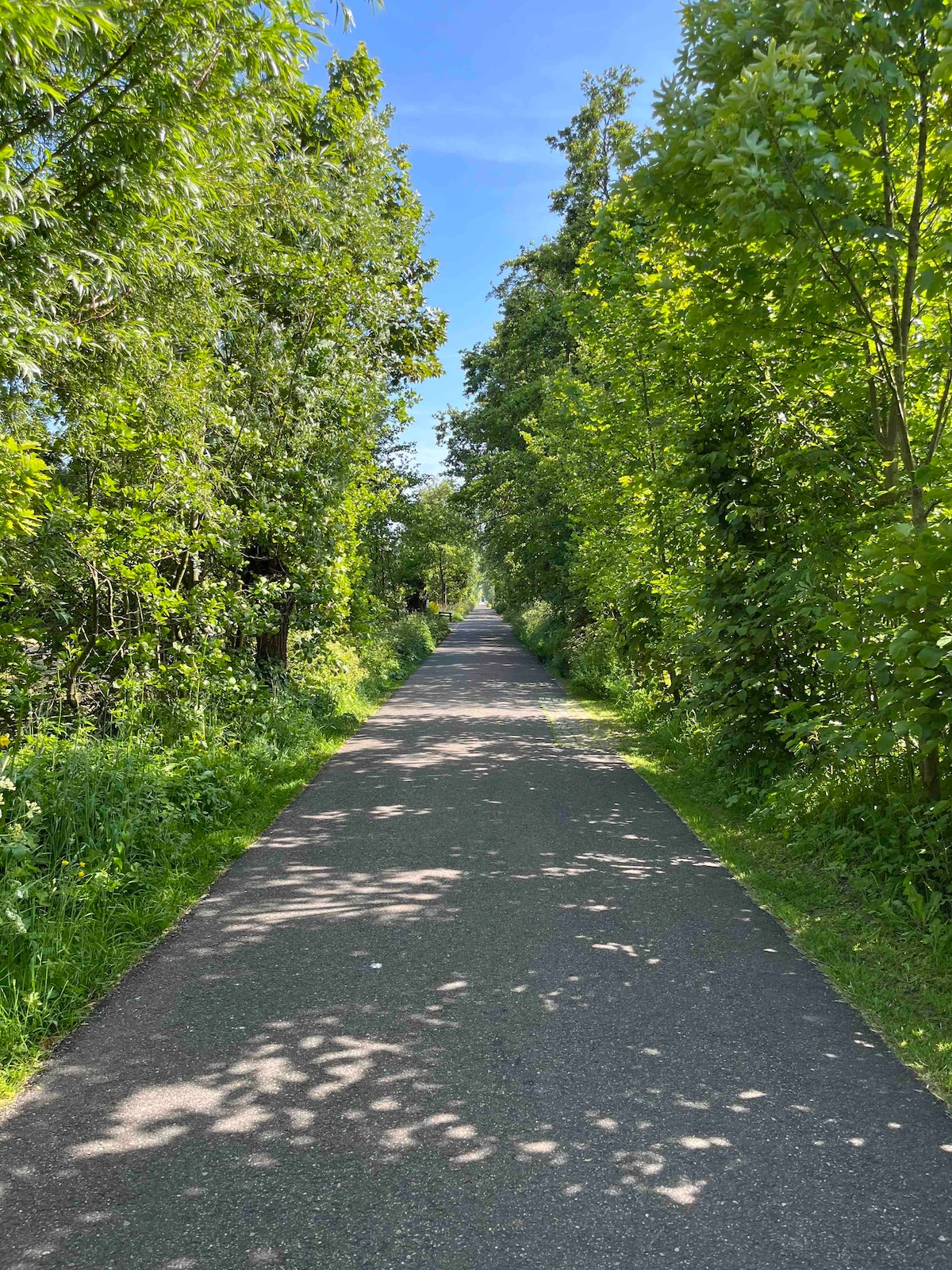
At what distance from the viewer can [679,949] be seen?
426 cm

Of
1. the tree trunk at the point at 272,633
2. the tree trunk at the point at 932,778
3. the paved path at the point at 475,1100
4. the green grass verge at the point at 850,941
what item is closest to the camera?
the paved path at the point at 475,1100

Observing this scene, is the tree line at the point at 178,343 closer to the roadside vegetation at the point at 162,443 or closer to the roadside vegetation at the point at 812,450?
the roadside vegetation at the point at 162,443

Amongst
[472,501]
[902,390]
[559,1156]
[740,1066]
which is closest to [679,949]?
[740,1066]

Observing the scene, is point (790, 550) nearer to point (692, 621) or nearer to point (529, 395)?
point (692, 621)

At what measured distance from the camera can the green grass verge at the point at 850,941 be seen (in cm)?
339

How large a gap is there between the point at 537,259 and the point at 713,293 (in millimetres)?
21694

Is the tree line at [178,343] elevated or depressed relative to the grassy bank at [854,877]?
elevated

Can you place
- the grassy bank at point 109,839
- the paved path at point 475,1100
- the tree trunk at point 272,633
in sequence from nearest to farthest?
the paved path at point 475,1100 < the grassy bank at point 109,839 < the tree trunk at point 272,633

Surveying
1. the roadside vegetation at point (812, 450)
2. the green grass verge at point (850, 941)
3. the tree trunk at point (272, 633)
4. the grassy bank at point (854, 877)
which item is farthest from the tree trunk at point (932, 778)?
the tree trunk at point (272, 633)

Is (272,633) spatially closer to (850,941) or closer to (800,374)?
(800,374)

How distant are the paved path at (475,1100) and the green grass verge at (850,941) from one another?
0.14 metres

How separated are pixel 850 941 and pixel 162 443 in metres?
6.12

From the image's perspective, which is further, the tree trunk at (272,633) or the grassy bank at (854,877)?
the tree trunk at (272,633)

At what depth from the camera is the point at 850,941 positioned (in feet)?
14.1
